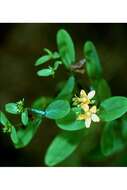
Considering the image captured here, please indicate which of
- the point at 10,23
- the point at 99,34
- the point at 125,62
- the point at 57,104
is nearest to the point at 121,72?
the point at 125,62

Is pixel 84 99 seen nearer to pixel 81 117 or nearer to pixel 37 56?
pixel 81 117

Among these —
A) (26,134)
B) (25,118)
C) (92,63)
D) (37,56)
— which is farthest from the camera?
(37,56)

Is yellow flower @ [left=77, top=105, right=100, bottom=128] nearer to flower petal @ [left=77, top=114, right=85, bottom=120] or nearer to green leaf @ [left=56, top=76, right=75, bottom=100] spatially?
flower petal @ [left=77, top=114, right=85, bottom=120]

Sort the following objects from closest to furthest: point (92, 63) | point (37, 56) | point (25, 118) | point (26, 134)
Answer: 1. point (25, 118)
2. point (26, 134)
3. point (92, 63)
4. point (37, 56)

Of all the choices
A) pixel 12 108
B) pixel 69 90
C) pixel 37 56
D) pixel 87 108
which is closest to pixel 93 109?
pixel 87 108

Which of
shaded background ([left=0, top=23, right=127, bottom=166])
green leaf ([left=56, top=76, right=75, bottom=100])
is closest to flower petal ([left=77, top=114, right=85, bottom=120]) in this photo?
green leaf ([left=56, top=76, right=75, bottom=100])

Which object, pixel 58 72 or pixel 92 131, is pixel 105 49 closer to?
pixel 58 72

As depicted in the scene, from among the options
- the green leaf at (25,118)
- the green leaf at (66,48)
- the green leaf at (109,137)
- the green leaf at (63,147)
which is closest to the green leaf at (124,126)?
Answer: the green leaf at (109,137)
